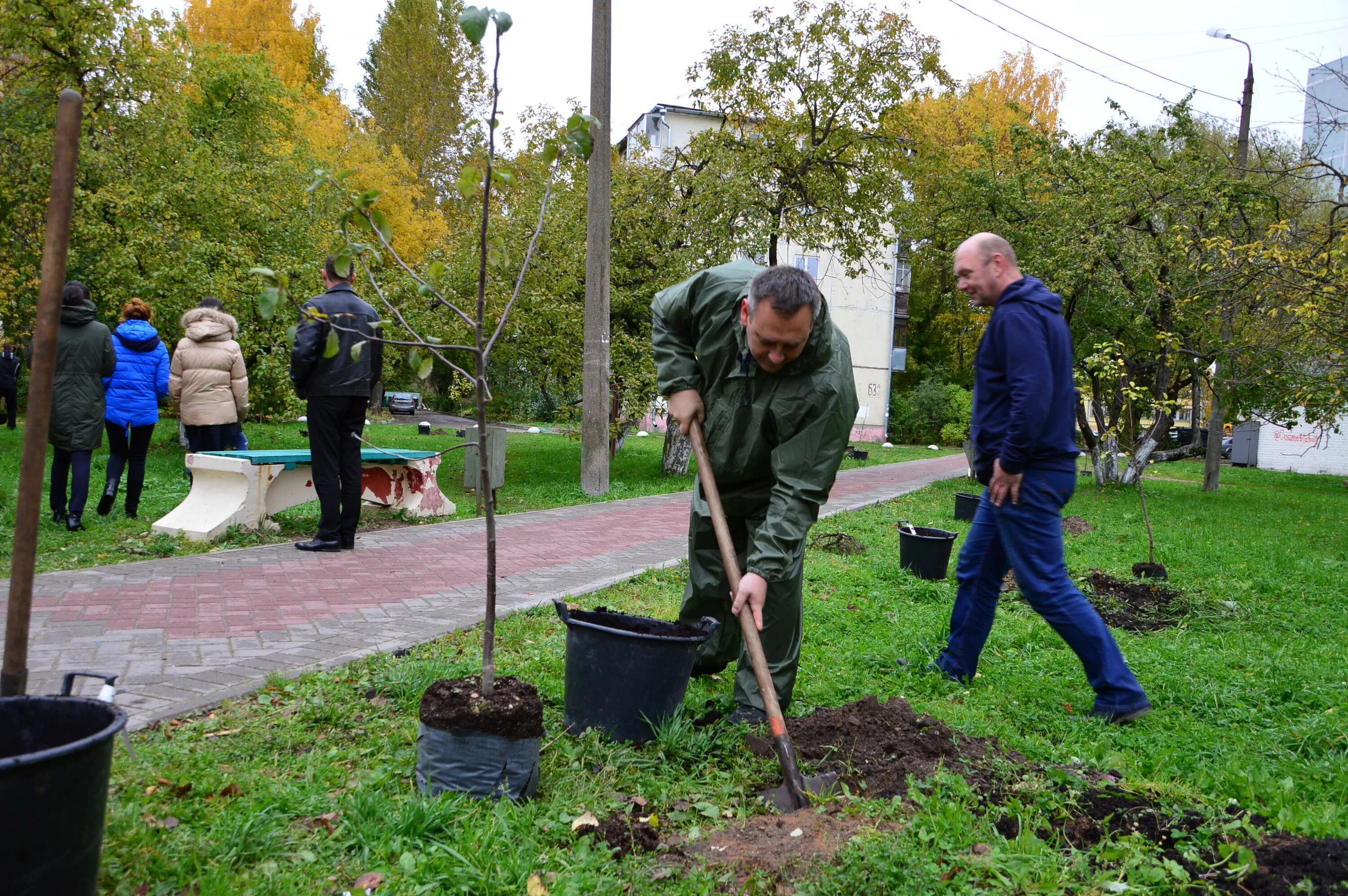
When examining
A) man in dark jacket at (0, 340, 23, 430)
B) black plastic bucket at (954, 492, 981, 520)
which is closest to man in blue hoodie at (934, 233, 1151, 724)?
black plastic bucket at (954, 492, 981, 520)

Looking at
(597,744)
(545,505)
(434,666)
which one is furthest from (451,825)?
(545,505)

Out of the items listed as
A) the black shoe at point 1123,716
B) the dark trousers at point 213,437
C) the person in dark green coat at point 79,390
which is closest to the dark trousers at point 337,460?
the person in dark green coat at point 79,390

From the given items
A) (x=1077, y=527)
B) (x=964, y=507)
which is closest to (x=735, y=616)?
(x=964, y=507)

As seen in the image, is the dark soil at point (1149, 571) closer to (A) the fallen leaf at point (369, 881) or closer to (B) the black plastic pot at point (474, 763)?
(B) the black plastic pot at point (474, 763)

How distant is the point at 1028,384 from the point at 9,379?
18361 millimetres

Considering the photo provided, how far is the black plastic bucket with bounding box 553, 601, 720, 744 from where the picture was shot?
10.5 ft

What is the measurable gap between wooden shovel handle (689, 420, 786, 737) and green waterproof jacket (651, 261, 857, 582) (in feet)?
0.24

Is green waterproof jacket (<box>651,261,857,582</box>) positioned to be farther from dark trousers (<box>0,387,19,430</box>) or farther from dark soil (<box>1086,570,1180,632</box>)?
dark trousers (<box>0,387,19,430</box>)

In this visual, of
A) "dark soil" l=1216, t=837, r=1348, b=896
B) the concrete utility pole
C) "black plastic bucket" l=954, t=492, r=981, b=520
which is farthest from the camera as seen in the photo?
the concrete utility pole

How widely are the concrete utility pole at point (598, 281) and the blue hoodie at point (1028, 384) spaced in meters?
7.81

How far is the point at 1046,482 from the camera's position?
382 centimetres

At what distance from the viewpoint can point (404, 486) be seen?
346 inches

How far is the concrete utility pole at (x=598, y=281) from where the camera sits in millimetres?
11133

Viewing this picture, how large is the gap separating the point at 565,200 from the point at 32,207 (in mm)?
7798
